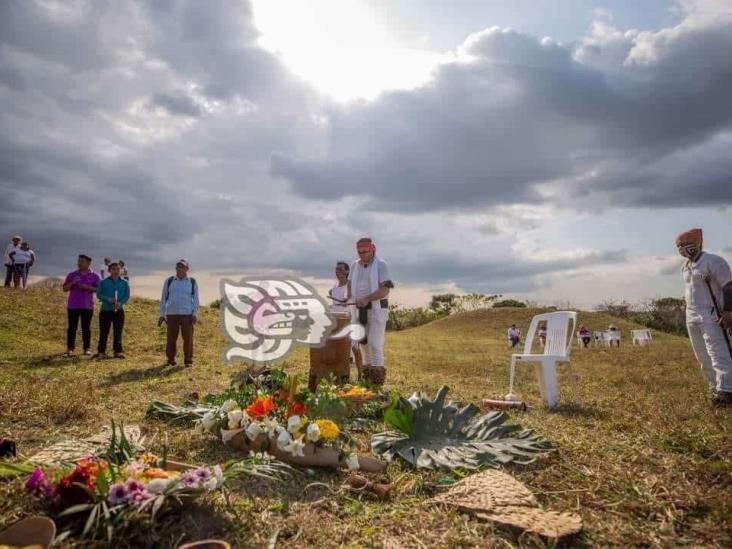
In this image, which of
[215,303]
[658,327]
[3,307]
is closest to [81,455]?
[3,307]

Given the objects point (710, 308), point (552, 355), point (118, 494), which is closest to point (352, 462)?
point (118, 494)

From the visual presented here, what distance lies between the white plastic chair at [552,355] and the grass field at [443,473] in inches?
11.2

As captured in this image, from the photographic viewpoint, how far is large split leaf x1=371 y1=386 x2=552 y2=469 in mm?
3930

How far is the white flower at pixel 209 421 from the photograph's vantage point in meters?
4.23

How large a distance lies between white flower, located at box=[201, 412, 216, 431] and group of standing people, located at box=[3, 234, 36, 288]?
573 inches

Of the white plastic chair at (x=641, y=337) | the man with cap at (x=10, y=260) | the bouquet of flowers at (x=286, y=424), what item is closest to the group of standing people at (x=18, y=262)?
the man with cap at (x=10, y=260)

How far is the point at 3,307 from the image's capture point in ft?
47.7

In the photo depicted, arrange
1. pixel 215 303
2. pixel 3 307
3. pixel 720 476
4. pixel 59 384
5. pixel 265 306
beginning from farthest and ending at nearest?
pixel 215 303 → pixel 3 307 → pixel 59 384 → pixel 265 306 → pixel 720 476

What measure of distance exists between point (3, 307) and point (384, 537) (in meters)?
15.5

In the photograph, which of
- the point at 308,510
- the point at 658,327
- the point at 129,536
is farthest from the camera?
the point at 658,327

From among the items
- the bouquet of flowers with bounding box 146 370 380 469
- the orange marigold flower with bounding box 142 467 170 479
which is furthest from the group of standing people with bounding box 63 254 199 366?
the orange marigold flower with bounding box 142 467 170 479

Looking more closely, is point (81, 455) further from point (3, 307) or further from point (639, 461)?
point (3, 307)

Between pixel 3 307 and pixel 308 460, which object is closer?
pixel 308 460

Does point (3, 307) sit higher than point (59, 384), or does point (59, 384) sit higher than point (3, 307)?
point (3, 307)
